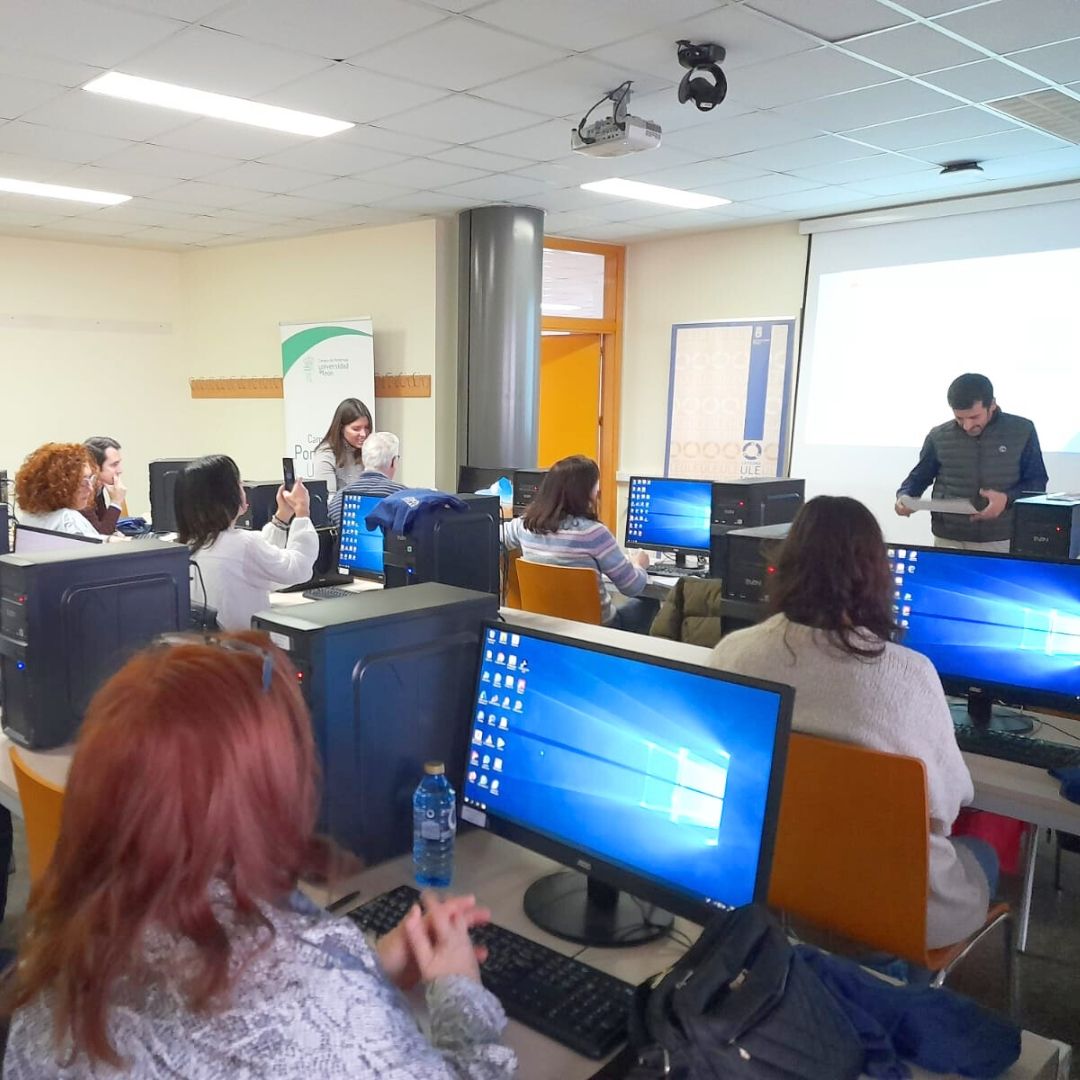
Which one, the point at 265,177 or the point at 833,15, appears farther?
the point at 265,177

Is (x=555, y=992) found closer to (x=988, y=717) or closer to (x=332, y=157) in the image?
(x=988, y=717)

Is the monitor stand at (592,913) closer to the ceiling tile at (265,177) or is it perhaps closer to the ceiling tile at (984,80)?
the ceiling tile at (984,80)

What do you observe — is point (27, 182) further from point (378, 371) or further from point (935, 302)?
point (935, 302)

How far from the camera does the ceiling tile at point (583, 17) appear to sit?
2.90m

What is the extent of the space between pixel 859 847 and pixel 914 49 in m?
2.86

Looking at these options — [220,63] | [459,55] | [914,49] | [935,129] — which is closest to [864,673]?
[914,49]

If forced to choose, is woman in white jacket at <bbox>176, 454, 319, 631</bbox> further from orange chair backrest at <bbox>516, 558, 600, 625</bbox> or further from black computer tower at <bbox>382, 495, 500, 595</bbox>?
orange chair backrest at <bbox>516, 558, 600, 625</bbox>

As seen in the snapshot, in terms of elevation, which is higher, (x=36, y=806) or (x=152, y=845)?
(x=152, y=845)

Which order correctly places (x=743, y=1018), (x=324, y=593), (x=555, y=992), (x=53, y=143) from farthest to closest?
(x=53, y=143), (x=324, y=593), (x=555, y=992), (x=743, y=1018)

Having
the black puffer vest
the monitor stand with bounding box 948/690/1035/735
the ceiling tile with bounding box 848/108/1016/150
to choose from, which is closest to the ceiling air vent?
the ceiling tile with bounding box 848/108/1016/150

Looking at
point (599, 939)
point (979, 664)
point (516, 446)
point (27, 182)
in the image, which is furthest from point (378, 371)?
point (599, 939)

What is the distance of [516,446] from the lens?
247 inches

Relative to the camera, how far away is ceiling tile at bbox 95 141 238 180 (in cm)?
464

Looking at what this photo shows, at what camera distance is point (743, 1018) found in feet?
3.07
